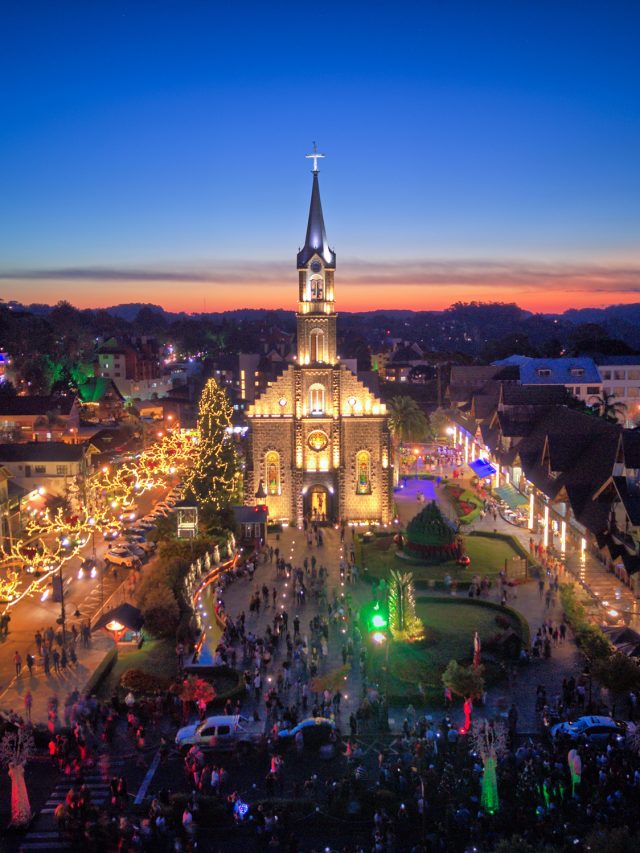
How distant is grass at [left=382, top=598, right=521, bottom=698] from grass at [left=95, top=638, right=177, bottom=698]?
849cm

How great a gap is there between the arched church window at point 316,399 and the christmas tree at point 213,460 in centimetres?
565

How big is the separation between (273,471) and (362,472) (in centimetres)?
583

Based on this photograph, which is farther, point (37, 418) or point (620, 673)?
point (37, 418)

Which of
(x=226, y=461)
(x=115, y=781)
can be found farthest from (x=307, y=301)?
(x=115, y=781)

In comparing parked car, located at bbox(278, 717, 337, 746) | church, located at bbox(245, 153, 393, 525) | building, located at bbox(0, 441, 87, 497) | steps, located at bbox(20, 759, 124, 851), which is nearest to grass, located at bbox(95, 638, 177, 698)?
steps, located at bbox(20, 759, 124, 851)

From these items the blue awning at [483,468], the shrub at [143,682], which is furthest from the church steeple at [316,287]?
the shrub at [143,682]

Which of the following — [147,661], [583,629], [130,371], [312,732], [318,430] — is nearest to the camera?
[312,732]

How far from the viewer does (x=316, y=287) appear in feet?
168

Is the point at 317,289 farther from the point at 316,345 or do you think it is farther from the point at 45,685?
the point at 45,685

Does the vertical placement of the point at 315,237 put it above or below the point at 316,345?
above

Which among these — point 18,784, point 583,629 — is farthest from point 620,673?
point 18,784

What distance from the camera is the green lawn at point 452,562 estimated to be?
40.2 m

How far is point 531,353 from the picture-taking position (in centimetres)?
11694

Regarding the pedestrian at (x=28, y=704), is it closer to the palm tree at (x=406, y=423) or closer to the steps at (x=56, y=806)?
the steps at (x=56, y=806)
